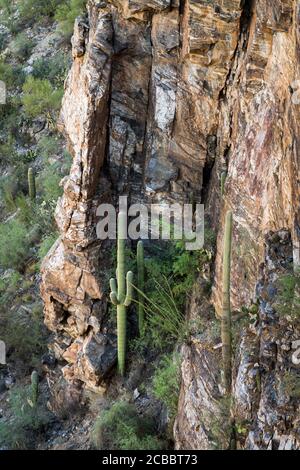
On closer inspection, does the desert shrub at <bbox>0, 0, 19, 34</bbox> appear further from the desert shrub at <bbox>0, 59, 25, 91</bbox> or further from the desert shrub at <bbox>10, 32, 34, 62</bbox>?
the desert shrub at <bbox>0, 59, 25, 91</bbox>

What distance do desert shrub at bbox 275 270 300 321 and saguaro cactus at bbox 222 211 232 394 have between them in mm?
798

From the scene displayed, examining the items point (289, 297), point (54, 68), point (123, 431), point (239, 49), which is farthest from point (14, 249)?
point (289, 297)

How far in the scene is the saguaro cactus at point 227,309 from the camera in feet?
24.5

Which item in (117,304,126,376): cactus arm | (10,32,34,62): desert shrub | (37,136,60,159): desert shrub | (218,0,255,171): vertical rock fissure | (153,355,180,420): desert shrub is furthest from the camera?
(10,32,34,62): desert shrub

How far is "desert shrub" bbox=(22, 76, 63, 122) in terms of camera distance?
16953 millimetres

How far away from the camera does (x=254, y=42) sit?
7.88 m

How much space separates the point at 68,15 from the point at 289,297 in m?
14.2

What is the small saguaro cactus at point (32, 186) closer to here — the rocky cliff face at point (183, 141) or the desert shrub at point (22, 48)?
the rocky cliff face at point (183, 141)

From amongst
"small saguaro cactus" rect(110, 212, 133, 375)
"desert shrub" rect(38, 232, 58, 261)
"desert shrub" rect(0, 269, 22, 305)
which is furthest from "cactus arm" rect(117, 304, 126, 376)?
"desert shrub" rect(0, 269, 22, 305)

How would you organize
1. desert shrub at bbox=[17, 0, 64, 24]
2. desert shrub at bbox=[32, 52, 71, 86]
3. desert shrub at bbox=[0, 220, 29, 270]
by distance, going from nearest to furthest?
1. desert shrub at bbox=[0, 220, 29, 270]
2. desert shrub at bbox=[32, 52, 71, 86]
3. desert shrub at bbox=[17, 0, 64, 24]

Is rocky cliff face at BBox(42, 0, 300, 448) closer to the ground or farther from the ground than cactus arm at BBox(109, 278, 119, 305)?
farther from the ground

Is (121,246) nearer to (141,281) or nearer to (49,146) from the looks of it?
(141,281)

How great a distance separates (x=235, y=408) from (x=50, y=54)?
14.7 metres

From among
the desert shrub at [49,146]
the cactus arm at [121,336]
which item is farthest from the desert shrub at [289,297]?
the desert shrub at [49,146]
